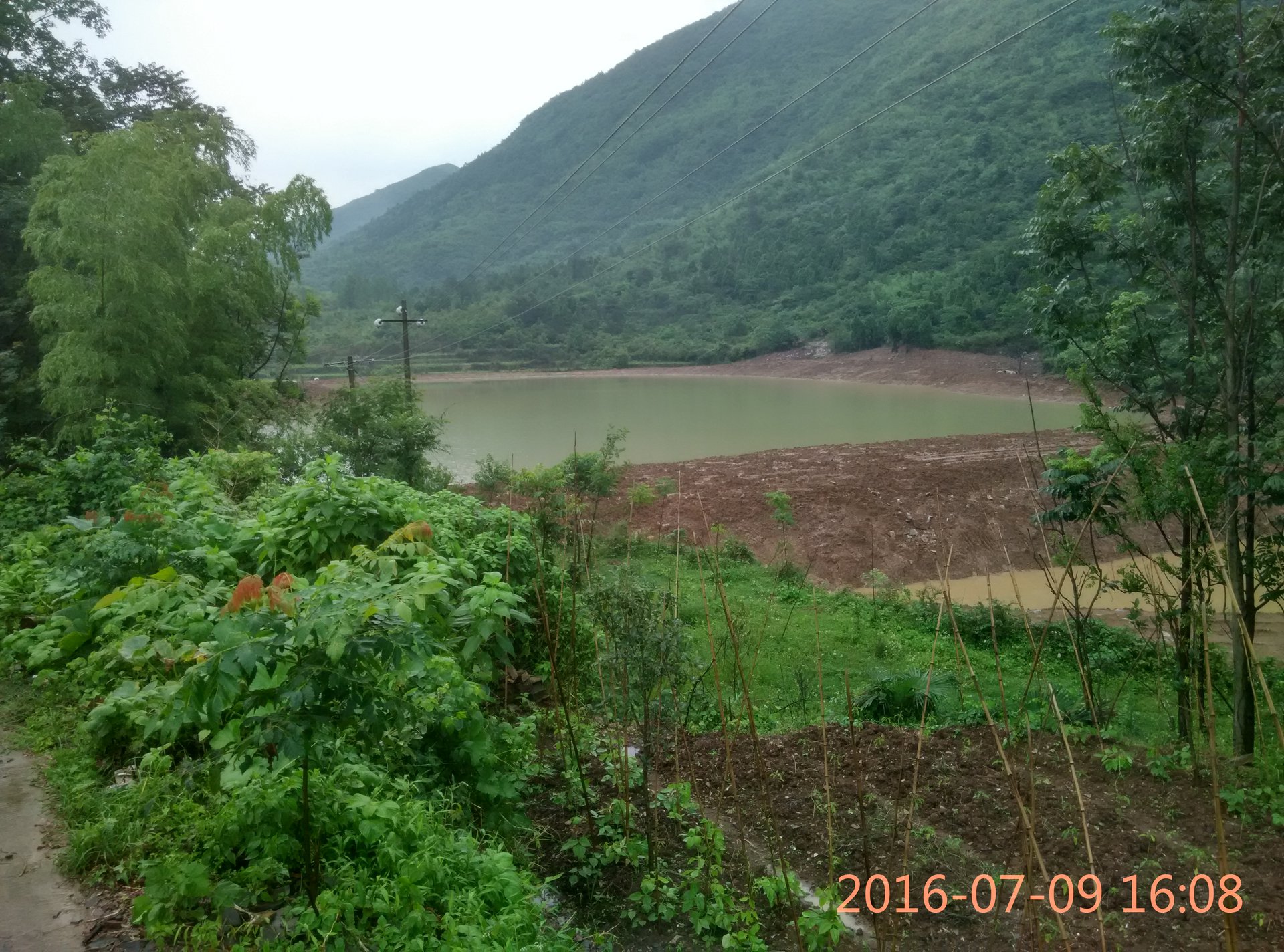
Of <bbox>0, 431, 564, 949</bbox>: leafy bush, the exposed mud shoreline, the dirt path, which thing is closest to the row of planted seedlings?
<bbox>0, 431, 564, 949</bbox>: leafy bush

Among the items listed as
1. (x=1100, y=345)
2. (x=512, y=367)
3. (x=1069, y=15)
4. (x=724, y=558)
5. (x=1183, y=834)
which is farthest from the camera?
(x=512, y=367)

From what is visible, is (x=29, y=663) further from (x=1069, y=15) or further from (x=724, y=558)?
(x=1069, y=15)

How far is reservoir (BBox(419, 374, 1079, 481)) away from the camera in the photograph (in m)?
23.2

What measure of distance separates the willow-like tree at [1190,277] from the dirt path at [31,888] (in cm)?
465

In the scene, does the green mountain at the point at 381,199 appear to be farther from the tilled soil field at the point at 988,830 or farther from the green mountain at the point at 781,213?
the tilled soil field at the point at 988,830

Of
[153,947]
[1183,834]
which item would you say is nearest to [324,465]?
[153,947]

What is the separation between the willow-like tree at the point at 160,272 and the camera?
1009 centimetres

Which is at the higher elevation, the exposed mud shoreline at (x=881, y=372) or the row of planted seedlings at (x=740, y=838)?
the row of planted seedlings at (x=740, y=838)

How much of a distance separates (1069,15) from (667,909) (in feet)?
144

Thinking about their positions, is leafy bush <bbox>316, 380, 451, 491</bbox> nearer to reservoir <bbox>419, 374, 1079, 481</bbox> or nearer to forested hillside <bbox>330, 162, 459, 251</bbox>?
reservoir <bbox>419, 374, 1079, 481</bbox>

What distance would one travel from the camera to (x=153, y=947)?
2209mm

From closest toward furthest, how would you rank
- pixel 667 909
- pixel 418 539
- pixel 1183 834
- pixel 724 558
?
pixel 667 909 < pixel 418 539 < pixel 1183 834 < pixel 724 558

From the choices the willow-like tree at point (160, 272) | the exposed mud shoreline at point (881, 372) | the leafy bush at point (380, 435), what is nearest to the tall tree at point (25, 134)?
the willow-like tree at point (160, 272)

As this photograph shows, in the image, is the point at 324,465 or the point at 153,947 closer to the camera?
the point at 153,947
